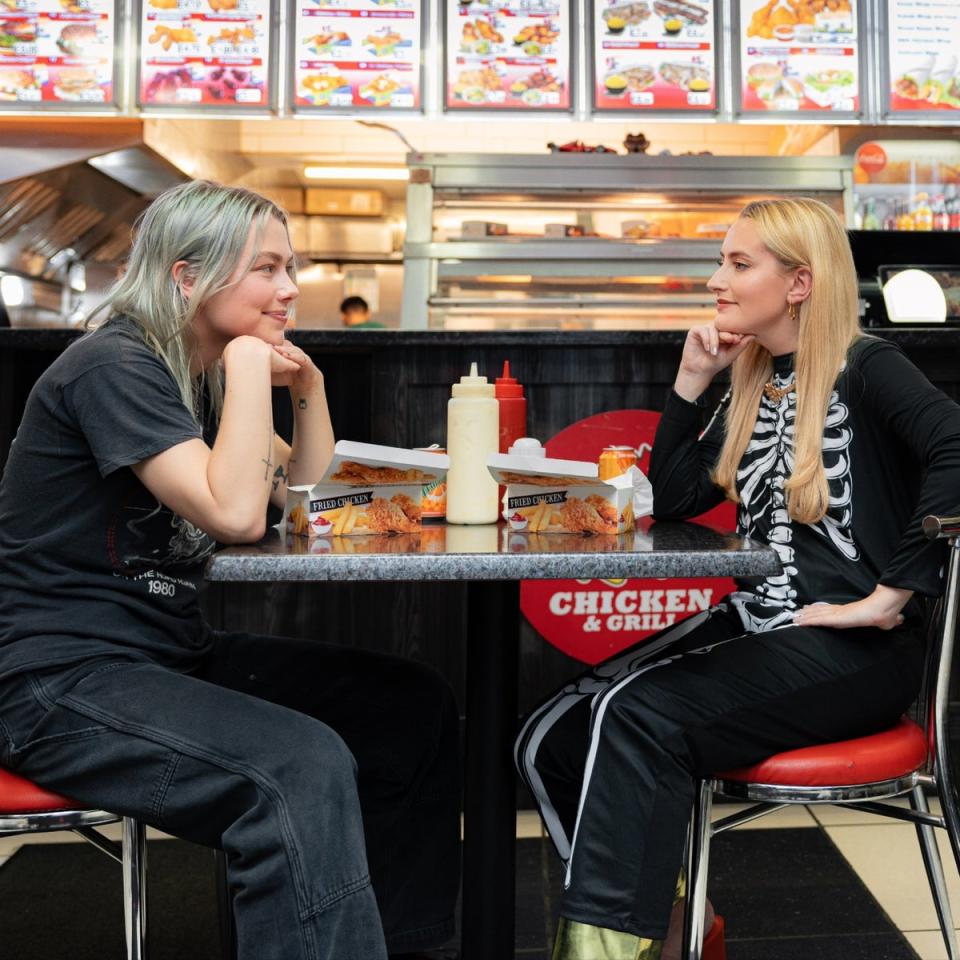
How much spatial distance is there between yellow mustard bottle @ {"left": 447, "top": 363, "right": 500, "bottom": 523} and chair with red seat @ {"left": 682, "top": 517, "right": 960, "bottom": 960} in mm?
493

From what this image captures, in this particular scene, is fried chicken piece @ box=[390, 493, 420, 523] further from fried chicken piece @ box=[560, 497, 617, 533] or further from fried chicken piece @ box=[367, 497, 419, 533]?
fried chicken piece @ box=[560, 497, 617, 533]

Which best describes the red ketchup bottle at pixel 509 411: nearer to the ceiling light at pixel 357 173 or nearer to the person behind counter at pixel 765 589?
the person behind counter at pixel 765 589

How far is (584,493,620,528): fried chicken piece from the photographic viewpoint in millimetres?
1445

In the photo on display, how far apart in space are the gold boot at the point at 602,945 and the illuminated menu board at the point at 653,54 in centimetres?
391

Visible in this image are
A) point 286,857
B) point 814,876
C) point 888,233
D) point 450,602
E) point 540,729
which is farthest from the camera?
point 888,233

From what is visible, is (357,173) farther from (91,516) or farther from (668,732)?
(668,732)

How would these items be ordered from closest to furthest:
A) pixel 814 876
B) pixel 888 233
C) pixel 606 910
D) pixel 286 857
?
pixel 286 857 < pixel 606 910 < pixel 814 876 < pixel 888 233

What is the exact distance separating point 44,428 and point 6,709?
1.21ft

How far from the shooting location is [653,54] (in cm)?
461

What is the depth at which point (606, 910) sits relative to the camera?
1.35 m

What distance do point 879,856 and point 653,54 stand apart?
3415mm

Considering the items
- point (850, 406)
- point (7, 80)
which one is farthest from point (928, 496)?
point (7, 80)

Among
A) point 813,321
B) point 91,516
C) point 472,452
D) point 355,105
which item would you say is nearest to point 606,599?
point 813,321

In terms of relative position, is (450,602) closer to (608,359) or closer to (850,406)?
(608,359)
